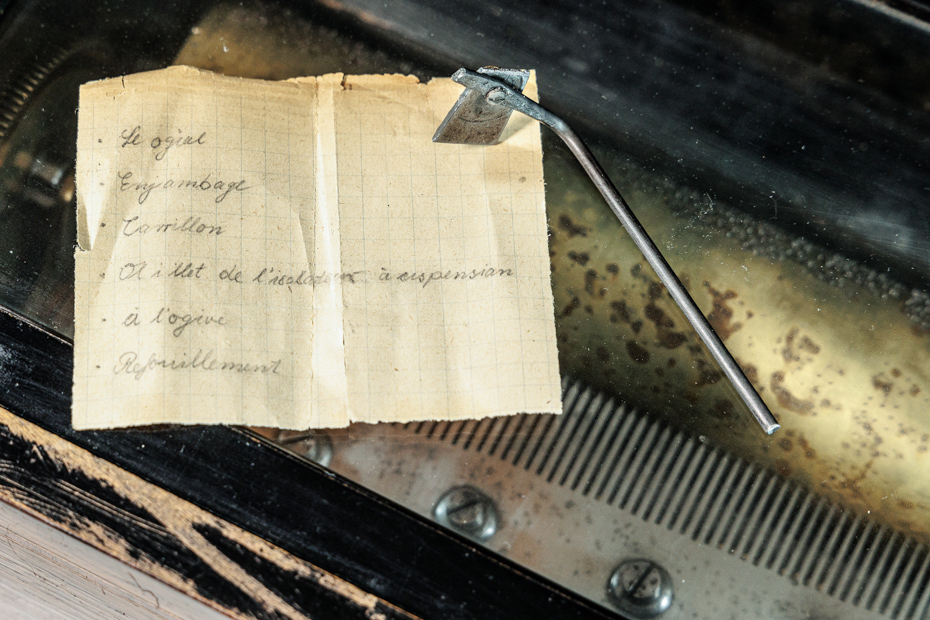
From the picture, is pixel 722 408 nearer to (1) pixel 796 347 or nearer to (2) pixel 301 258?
(1) pixel 796 347

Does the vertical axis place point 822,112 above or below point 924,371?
above

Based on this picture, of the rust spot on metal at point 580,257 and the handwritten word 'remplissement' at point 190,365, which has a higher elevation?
the rust spot on metal at point 580,257

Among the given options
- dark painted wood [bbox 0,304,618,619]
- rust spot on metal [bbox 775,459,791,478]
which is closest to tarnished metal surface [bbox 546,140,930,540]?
rust spot on metal [bbox 775,459,791,478]

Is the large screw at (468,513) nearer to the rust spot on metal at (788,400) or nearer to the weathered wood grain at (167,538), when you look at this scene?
the weathered wood grain at (167,538)

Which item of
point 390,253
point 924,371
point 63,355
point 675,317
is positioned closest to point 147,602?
point 63,355

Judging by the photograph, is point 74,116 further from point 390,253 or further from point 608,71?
point 608,71

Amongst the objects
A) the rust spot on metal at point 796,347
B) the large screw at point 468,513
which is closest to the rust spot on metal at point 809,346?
the rust spot on metal at point 796,347

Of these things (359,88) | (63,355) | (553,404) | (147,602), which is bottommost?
(147,602)
